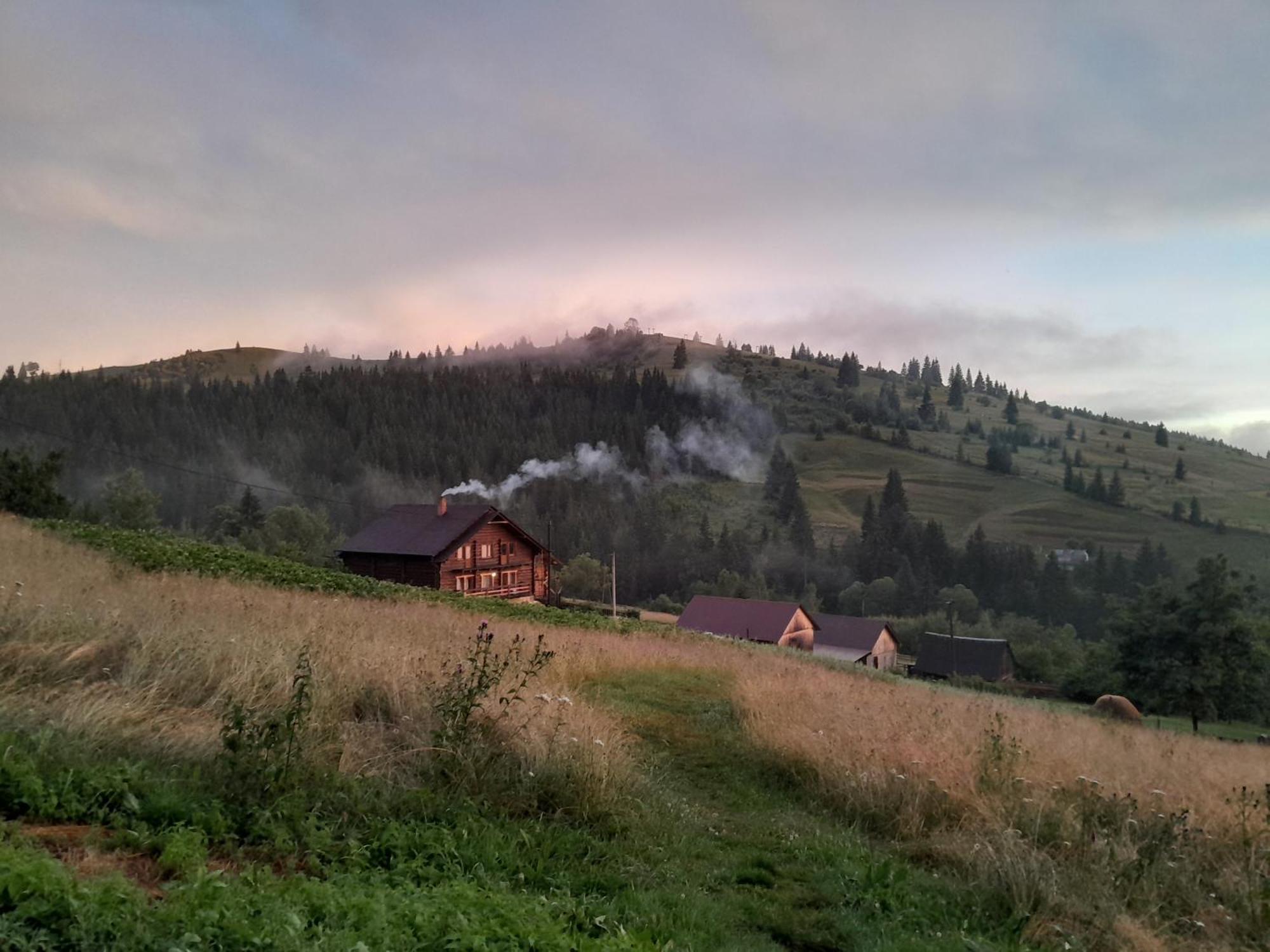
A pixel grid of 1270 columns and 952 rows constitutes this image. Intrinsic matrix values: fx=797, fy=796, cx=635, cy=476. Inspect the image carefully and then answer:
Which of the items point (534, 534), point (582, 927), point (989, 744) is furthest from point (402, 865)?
point (534, 534)

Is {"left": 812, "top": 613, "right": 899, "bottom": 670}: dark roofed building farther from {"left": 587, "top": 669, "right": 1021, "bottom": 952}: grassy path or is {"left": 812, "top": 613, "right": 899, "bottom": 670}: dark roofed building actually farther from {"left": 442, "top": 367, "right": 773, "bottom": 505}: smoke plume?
{"left": 587, "top": 669, "right": 1021, "bottom": 952}: grassy path

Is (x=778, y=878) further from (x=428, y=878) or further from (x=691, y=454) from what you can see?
(x=691, y=454)

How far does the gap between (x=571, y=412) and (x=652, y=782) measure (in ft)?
534

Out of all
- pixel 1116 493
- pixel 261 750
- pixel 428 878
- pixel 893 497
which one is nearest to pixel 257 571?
pixel 261 750

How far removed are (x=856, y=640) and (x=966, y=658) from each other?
332 inches

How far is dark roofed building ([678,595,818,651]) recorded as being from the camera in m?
57.7

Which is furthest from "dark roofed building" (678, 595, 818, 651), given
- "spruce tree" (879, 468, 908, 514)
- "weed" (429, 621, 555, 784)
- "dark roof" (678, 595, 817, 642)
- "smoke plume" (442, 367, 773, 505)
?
"spruce tree" (879, 468, 908, 514)

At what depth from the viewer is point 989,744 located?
773 cm

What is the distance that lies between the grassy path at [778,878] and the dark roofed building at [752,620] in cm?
5035

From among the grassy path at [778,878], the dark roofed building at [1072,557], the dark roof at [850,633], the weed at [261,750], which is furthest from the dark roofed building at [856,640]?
the weed at [261,750]

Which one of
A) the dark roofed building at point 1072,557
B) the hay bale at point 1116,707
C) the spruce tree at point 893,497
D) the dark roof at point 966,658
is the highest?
the spruce tree at point 893,497

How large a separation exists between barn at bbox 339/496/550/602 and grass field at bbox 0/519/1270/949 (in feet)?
117

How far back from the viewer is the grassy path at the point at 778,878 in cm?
462

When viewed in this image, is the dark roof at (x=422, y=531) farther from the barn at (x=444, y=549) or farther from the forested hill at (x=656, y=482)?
the forested hill at (x=656, y=482)
